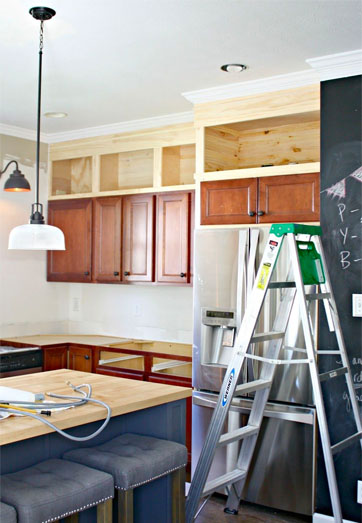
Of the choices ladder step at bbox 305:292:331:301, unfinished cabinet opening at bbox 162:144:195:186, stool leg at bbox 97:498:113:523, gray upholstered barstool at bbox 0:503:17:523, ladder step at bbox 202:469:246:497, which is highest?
unfinished cabinet opening at bbox 162:144:195:186

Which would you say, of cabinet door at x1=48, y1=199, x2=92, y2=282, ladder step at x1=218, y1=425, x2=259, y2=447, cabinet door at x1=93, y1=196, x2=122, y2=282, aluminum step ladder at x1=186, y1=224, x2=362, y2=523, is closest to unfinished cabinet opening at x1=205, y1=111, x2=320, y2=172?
aluminum step ladder at x1=186, y1=224, x2=362, y2=523

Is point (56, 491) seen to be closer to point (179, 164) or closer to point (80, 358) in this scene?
point (80, 358)

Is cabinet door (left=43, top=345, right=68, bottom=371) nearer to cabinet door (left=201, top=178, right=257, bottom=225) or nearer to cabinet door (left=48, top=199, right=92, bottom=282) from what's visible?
cabinet door (left=48, top=199, right=92, bottom=282)

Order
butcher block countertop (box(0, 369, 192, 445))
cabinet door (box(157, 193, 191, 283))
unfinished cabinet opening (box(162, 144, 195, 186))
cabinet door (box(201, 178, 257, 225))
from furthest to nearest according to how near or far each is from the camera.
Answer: unfinished cabinet opening (box(162, 144, 195, 186))
cabinet door (box(157, 193, 191, 283))
cabinet door (box(201, 178, 257, 225))
butcher block countertop (box(0, 369, 192, 445))

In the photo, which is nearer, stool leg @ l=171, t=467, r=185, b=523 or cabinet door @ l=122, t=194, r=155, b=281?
stool leg @ l=171, t=467, r=185, b=523

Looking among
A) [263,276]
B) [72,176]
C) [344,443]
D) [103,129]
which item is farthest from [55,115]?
[344,443]

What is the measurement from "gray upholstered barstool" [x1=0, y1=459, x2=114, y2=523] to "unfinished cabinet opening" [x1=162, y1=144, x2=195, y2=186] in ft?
9.16

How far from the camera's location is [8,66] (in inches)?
135

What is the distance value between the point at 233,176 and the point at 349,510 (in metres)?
2.09

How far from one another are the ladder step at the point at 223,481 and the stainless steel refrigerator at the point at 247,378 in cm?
26

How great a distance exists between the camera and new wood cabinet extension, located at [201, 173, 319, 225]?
350 cm

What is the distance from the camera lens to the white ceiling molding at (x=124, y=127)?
443 cm

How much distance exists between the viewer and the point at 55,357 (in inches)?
185

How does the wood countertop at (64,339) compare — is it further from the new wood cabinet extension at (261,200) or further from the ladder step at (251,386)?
the ladder step at (251,386)
